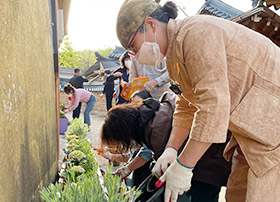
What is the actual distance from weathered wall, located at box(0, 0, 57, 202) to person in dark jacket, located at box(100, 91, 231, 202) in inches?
21.3

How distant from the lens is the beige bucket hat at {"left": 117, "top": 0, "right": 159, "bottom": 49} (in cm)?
132

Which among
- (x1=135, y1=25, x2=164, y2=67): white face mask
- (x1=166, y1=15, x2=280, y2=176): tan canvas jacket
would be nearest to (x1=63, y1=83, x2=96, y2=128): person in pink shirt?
(x1=135, y1=25, x2=164, y2=67): white face mask

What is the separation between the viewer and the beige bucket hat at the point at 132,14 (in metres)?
1.32

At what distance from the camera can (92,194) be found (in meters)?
1.22

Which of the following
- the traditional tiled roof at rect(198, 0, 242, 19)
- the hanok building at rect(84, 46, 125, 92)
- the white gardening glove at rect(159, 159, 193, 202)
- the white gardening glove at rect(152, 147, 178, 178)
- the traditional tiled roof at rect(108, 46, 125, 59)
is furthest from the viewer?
the traditional tiled roof at rect(108, 46, 125, 59)

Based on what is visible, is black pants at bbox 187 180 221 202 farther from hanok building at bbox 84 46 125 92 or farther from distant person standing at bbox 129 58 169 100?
hanok building at bbox 84 46 125 92

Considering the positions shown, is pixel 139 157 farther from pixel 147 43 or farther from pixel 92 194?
pixel 147 43

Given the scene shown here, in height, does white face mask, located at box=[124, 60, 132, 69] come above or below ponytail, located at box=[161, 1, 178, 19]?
below

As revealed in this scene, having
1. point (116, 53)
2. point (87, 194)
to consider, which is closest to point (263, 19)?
point (87, 194)

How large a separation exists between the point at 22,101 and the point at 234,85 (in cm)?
127

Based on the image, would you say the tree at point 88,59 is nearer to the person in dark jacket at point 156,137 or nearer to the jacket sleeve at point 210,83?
the person in dark jacket at point 156,137

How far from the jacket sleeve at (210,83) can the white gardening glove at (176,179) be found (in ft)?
0.66

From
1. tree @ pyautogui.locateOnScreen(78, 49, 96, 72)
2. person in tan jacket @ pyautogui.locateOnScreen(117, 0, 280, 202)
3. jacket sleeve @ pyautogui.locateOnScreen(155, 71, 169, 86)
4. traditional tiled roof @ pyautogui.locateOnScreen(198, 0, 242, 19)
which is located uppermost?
traditional tiled roof @ pyautogui.locateOnScreen(198, 0, 242, 19)

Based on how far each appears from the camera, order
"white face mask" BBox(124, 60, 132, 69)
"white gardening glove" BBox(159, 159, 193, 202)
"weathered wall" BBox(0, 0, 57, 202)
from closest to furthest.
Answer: "white gardening glove" BBox(159, 159, 193, 202) < "weathered wall" BBox(0, 0, 57, 202) < "white face mask" BBox(124, 60, 132, 69)
